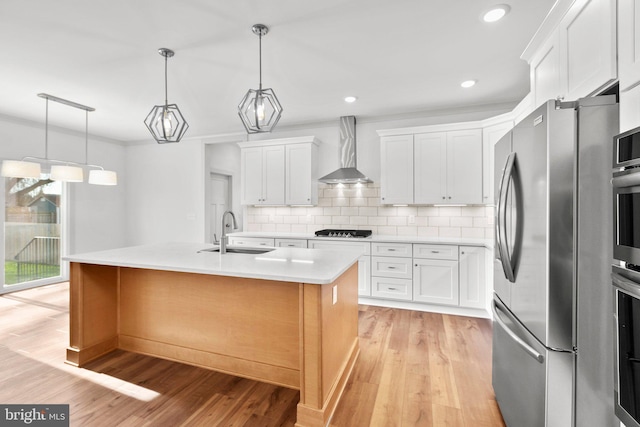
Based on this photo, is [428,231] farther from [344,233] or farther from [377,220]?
[344,233]

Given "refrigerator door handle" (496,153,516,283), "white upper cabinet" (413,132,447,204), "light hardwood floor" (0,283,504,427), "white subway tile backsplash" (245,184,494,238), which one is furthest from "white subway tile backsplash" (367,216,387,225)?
"refrigerator door handle" (496,153,516,283)

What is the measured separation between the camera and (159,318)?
252 cm

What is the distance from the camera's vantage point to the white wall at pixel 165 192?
18.9 feet

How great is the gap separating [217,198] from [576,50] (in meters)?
6.11

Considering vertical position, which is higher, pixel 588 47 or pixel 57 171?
pixel 588 47

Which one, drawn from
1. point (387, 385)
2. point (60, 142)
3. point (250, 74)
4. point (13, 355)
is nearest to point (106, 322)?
point (13, 355)

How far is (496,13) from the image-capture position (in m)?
2.16

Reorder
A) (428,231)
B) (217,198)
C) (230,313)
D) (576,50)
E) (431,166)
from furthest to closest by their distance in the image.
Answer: (217,198)
(428,231)
(431,166)
(230,313)
(576,50)

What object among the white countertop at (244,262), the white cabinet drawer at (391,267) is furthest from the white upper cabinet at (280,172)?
the white countertop at (244,262)

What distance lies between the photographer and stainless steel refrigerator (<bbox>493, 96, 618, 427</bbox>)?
122 centimetres

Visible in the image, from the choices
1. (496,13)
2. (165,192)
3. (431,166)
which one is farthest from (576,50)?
(165,192)

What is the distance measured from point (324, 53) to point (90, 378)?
3.24m

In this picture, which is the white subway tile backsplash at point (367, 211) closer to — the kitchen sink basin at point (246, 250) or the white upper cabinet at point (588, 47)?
the kitchen sink basin at point (246, 250)

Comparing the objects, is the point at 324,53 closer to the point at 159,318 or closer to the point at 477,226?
the point at 159,318
